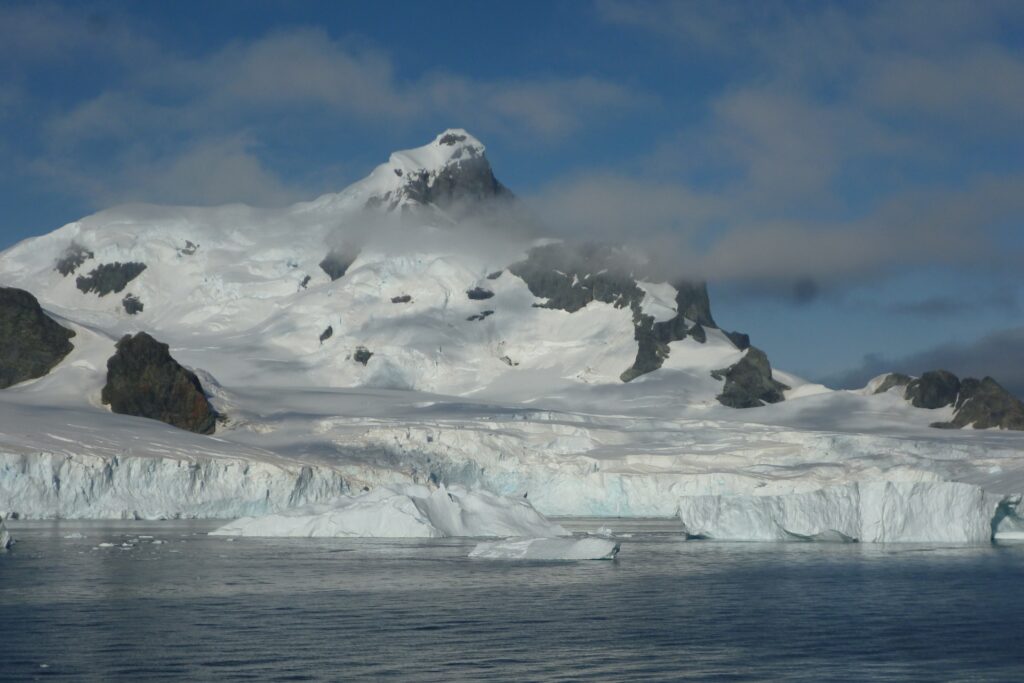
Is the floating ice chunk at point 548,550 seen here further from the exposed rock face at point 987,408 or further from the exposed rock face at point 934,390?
the exposed rock face at point 934,390

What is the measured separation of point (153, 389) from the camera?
125062 mm

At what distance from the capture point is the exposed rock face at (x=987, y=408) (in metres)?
153

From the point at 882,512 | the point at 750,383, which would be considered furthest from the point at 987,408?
the point at 882,512

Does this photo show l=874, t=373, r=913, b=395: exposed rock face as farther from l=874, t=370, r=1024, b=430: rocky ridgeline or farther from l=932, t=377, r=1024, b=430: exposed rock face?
l=932, t=377, r=1024, b=430: exposed rock face

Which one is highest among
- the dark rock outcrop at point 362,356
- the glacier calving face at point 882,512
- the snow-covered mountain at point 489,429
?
the dark rock outcrop at point 362,356

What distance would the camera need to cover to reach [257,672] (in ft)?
90.6

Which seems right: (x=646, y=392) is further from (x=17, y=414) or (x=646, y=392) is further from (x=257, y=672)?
(x=257, y=672)

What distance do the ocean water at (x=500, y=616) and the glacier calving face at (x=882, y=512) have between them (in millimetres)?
3826

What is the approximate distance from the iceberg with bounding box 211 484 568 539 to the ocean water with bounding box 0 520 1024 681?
7.99 metres

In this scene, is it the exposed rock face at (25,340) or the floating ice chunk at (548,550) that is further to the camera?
the exposed rock face at (25,340)

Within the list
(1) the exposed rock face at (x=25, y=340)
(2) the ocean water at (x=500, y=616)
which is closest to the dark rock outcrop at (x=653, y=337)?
(1) the exposed rock face at (x=25, y=340)

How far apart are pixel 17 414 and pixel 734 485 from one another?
182 ft

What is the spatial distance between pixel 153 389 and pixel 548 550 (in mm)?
76896

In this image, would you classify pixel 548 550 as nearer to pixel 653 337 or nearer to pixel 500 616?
pixel 500 616
